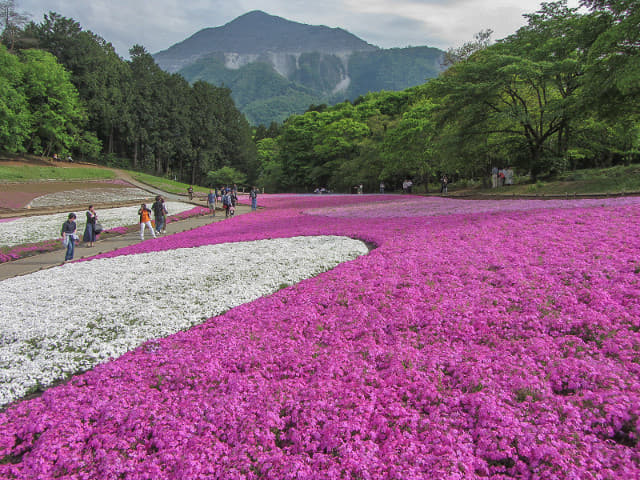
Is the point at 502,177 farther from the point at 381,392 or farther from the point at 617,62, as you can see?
the point at 381,392

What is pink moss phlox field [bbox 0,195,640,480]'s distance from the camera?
364 centimetres

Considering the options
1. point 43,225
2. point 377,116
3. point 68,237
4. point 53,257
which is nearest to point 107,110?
point 377,116

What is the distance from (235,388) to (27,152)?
82958 millimetres

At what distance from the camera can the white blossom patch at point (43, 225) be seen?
837 inches

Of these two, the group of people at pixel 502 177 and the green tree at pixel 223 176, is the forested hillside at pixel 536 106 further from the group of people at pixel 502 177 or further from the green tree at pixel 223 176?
the green tree at pixel 223 176

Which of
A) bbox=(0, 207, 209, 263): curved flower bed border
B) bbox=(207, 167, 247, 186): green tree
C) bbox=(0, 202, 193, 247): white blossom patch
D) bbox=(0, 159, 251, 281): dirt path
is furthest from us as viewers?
bbox=(207, 167, 247, 186): green tree

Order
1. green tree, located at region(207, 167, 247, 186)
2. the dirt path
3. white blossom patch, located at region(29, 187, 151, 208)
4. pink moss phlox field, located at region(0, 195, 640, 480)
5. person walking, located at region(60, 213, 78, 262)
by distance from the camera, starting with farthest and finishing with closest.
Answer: green tree, located at region(207, 167, 247, 186), white blossom patch, located at region(29, 187, 151, 208), person walking, located at region(60, 213, 78, 262), the dirt path, pink moss phlox field, located at region(0, 195, 640, 480)

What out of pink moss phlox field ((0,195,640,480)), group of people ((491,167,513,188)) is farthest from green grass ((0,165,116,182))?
group of people ((491,167,513,188))

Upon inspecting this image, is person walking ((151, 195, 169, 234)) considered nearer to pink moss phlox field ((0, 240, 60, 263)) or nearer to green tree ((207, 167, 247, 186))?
pink moss phlox field ((0, 240, 60, 263))

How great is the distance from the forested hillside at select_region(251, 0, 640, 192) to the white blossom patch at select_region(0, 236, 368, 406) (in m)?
19.5

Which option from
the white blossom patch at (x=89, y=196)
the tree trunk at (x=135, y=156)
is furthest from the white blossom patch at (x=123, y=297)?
the tree trunk at (x=135, y=156)

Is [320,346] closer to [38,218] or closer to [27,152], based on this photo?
[38,218]

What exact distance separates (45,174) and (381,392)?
60.0 m

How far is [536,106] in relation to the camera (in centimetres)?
3456
